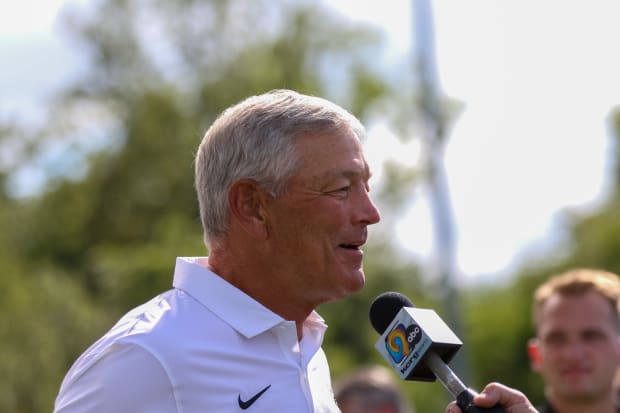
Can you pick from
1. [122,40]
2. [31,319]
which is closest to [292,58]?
[122,40]

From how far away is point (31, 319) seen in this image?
2066cm

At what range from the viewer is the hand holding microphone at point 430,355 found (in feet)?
12.3

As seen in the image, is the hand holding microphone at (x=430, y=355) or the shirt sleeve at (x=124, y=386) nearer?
the hand holding microphone at (x=430, y=355)

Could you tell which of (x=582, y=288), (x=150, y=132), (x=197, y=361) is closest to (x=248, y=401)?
(x=197, y=361)

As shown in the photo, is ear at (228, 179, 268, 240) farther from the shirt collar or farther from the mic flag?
the mic flag

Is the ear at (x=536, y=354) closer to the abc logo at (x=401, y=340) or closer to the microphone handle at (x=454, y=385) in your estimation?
the abc logo at (x=401, y=340)

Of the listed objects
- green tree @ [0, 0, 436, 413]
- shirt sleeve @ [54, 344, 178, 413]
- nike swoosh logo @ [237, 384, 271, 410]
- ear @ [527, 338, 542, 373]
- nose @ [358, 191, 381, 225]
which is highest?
nose @ [358, 191, 381, 225]

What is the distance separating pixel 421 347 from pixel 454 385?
18 cm

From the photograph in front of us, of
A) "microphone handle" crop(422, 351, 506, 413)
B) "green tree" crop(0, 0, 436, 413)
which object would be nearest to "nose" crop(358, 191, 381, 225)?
"microphone handle" crop(422, 351, 506, 413)

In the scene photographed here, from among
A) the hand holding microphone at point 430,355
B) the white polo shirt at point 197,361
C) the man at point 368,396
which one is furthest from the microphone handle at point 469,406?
the man at point 368,396

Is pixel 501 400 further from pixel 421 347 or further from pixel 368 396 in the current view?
pixel 368 396

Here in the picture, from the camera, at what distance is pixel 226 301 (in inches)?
165

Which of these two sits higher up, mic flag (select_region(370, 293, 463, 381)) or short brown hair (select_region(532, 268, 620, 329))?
mic flag (select_region(370, 293, 463, 381))

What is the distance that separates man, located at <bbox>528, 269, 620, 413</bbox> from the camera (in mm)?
6738
